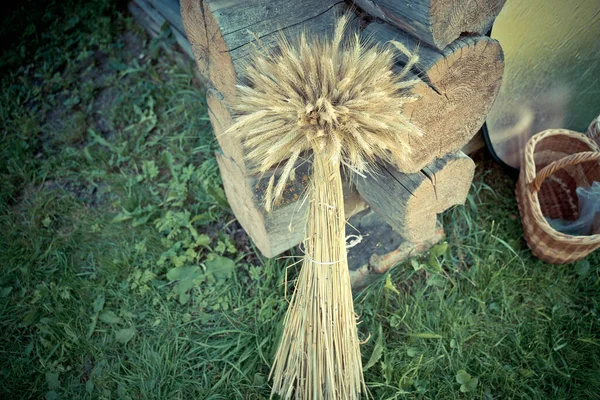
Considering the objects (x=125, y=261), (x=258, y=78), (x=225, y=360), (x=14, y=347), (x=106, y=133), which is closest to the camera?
(x=258, y=78)

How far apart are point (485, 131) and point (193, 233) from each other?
63.1 inches

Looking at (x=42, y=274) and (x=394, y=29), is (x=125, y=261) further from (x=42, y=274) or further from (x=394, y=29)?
(x=394, y=29)

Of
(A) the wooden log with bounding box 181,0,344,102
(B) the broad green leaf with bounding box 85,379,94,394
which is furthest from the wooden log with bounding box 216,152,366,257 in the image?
(B) the broad green leaf with bounding box 85,379,94,394

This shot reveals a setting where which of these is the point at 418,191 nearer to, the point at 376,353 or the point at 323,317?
the point at 323,317

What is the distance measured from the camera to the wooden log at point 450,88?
56.2 inches

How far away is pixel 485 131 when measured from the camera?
2.40 meters

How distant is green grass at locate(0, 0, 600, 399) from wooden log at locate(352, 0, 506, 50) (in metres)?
1.10

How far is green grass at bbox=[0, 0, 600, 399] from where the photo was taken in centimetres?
198

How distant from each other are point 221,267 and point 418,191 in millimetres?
1050

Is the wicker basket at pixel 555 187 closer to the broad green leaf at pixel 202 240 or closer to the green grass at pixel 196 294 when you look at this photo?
the green grass at pixel 196 294

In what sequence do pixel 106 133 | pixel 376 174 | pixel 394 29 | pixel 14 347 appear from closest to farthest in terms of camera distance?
pixel 394 29
pixel 376 174
pixel 14 347
pixel 106 133

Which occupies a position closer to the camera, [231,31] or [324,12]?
[231,31]

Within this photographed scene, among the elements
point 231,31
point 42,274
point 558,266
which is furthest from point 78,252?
point 558,266

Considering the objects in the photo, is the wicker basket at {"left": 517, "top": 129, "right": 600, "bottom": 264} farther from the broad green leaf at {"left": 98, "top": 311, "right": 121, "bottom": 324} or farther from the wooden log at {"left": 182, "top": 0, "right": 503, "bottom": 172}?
the broad green leaf at {"left": 98, "top": 311, "right": 121, "bottom": 324}
